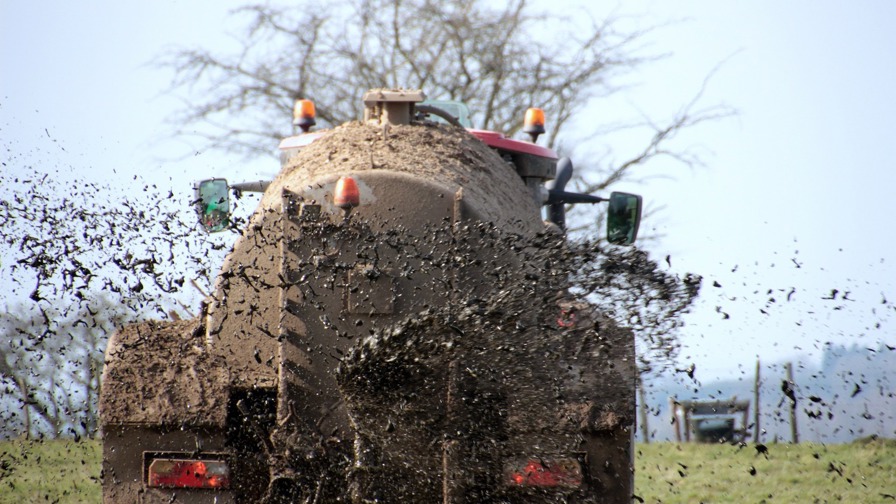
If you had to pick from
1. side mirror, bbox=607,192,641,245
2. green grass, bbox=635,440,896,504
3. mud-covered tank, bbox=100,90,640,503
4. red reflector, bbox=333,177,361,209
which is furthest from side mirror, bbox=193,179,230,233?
green grass, bbox=635,440,896,504

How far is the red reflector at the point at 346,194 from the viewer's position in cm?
421

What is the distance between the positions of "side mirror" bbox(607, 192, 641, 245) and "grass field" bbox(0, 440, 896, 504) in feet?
6.82

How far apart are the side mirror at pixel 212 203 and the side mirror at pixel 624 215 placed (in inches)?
88.6

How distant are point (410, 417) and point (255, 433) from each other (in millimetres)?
676

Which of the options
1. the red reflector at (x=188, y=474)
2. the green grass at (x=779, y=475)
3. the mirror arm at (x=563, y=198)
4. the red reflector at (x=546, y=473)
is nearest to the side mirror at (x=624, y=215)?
the mirror arm at (x=563, y=198)

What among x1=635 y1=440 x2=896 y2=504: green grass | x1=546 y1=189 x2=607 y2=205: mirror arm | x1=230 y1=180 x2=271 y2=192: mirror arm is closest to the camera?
x1=546 y1=189 x2=607 y2=205: mirror arm

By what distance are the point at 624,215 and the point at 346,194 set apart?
247 centimetres

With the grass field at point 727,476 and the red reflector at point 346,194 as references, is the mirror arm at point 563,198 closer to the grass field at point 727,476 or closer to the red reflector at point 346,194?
the grass field at point 727,476

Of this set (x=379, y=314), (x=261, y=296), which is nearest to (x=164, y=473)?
(x=261, y=296)

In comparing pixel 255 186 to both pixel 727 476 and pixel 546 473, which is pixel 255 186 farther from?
pixel 727 476

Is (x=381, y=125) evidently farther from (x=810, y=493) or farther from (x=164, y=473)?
(x=810, y=493)

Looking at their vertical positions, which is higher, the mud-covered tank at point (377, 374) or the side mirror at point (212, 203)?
the side mirror at point (212, 203)

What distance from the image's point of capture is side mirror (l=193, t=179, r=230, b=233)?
208 inches

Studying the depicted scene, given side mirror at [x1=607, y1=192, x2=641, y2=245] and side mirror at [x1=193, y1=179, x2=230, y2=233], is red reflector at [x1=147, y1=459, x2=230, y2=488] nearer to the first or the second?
side mirror at [x1=193, y1=179, x2=230, y2=233]
